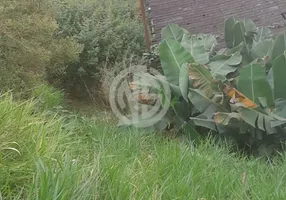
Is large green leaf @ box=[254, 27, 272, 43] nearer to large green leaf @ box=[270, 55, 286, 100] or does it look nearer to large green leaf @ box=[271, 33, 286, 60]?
large green leaf @ box=[271, 33, 286, 60]

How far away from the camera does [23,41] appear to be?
5855 mm

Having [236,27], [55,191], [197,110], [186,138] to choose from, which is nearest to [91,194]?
[55,191]

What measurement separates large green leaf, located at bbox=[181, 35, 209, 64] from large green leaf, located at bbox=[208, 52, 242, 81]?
0.15m

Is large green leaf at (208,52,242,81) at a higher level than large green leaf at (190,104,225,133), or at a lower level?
higher

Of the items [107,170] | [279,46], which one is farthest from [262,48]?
[107,170]

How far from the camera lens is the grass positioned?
250 centimetres

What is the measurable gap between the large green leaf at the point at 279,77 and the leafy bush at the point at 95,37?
12.4 feet

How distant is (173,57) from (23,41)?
2.12 m

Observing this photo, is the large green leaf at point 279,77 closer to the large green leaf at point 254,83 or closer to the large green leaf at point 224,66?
the large green leaf at point 254,83

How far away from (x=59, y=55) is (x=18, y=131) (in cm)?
429

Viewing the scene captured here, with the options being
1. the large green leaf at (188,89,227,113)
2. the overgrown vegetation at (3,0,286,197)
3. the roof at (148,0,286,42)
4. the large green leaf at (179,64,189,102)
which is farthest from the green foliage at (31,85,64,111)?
the roof at (148,0,286,42)

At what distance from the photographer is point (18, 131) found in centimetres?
310

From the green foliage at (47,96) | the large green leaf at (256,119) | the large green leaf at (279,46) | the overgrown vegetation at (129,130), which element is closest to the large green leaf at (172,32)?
the overgrown vegetation at (129,130)

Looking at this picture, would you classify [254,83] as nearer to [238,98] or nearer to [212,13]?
[238,98]
